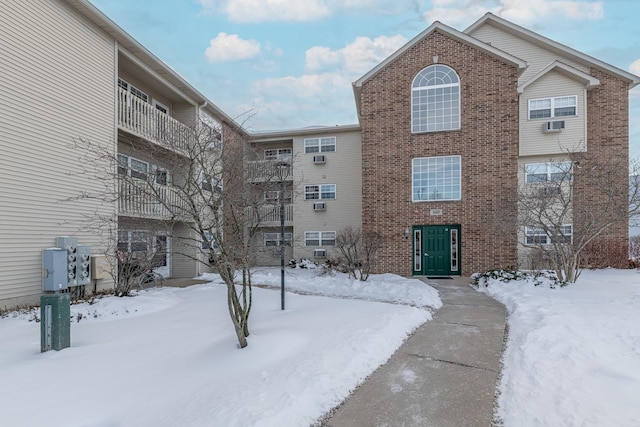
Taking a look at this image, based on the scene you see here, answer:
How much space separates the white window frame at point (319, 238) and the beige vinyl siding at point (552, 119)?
368 inches

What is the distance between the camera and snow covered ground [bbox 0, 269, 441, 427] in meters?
3.17

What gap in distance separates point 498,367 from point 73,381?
5.00 m

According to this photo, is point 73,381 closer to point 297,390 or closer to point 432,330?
point 297,390

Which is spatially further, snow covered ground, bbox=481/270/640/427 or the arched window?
the arched window

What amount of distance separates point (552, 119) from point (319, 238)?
Result: 11.5 m

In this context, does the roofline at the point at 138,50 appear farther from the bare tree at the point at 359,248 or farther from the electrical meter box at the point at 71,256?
the electrical meter box at the point at 71,256

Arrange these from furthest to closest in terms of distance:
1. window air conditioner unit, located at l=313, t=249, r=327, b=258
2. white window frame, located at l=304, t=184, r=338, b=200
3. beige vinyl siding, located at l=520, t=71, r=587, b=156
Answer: white window frame, located at l=304, t=184, r=338, b=200 < window air conditioner unit, located at l=313, t=249, r=327, b=258 < beige vinyl siding, located at l=520, t=71, r=587, b=156

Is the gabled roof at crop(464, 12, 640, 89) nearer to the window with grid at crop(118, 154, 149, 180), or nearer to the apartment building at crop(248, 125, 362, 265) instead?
the apartment building at crop(248, 125, 362, 265)

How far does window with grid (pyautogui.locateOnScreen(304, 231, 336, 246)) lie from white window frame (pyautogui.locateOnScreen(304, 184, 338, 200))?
5.89 feet

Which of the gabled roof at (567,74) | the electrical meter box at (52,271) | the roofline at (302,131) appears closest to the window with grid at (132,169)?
the electrical meter box at (52,271)

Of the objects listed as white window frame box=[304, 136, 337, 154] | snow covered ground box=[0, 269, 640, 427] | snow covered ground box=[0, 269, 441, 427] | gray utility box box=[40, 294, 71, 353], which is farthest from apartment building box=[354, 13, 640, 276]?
gray utility box box=[40, 294, 71, 353]

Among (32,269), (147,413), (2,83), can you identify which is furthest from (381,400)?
(2,83)

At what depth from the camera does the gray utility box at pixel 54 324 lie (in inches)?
190

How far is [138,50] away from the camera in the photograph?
1079 cm
